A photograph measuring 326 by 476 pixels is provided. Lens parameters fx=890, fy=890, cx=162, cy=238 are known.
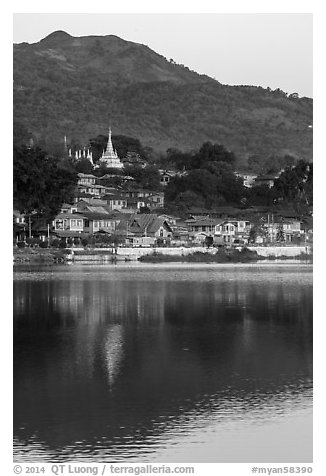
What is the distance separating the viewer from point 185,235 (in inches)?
1142

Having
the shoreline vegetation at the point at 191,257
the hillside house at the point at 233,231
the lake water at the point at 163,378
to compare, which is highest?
the hillside house at the point at 233,231

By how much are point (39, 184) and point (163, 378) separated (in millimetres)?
13956

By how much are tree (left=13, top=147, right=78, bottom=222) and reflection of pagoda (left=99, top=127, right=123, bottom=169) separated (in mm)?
17434

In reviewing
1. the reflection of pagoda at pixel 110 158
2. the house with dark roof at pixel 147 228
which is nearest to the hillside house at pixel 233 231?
the house with dark roof at pixel 147 228

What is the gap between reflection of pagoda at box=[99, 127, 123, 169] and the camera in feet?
137

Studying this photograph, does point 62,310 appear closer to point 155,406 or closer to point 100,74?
point 155,406

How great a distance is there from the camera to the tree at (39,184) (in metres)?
18.9

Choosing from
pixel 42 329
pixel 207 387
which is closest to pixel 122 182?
→ pixel 42 329

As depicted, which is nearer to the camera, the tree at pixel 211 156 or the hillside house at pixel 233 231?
the hillside house at pixel 233 231

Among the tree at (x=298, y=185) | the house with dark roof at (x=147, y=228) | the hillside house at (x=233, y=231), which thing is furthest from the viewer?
the tree at (x=298, y=185)

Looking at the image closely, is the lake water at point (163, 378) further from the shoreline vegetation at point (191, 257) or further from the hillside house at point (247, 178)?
the hillside house at point (247, 178)

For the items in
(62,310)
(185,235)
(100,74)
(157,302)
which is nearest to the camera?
(62,310)

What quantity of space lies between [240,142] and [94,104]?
41.1 feet

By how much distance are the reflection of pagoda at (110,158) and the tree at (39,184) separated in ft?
57.2
